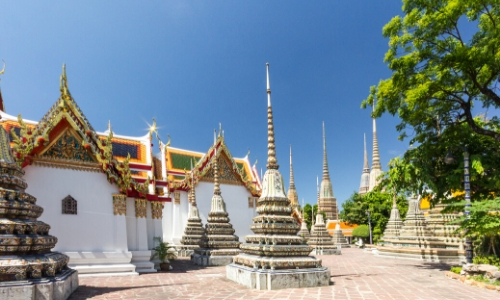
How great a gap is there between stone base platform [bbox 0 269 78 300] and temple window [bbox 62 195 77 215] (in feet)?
15.1

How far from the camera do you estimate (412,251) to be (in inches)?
659

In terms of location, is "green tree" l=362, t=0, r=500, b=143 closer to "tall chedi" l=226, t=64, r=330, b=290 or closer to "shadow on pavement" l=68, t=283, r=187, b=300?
"tall chedi" l=226, t=64, r=330, b=290

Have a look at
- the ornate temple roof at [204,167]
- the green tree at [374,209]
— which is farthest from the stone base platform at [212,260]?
the green tree at [374,209]

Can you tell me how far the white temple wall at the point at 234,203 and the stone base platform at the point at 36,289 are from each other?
16384mm

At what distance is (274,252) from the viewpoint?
817 cm

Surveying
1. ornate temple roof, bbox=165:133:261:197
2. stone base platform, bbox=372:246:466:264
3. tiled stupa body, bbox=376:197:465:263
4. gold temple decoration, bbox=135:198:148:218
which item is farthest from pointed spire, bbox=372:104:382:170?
gold temple decoration, bbox=135:198:148:218

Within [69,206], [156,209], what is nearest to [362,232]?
[156,209]

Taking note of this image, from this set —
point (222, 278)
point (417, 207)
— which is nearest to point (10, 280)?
point (222, 278)

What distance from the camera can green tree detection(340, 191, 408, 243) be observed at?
34406 millimetres

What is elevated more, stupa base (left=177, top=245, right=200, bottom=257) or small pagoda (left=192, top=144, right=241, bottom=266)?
small pagoda (left=192, top=144, right=241, bottom=266)

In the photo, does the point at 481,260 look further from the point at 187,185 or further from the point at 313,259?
the point at 187,185

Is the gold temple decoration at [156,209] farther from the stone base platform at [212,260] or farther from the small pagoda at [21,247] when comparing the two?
the small pagoda at [21,247]

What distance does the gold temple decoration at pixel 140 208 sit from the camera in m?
13.0

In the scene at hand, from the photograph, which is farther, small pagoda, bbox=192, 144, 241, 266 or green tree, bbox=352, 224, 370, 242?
green tree, bbox=352, 224, 370, 242
